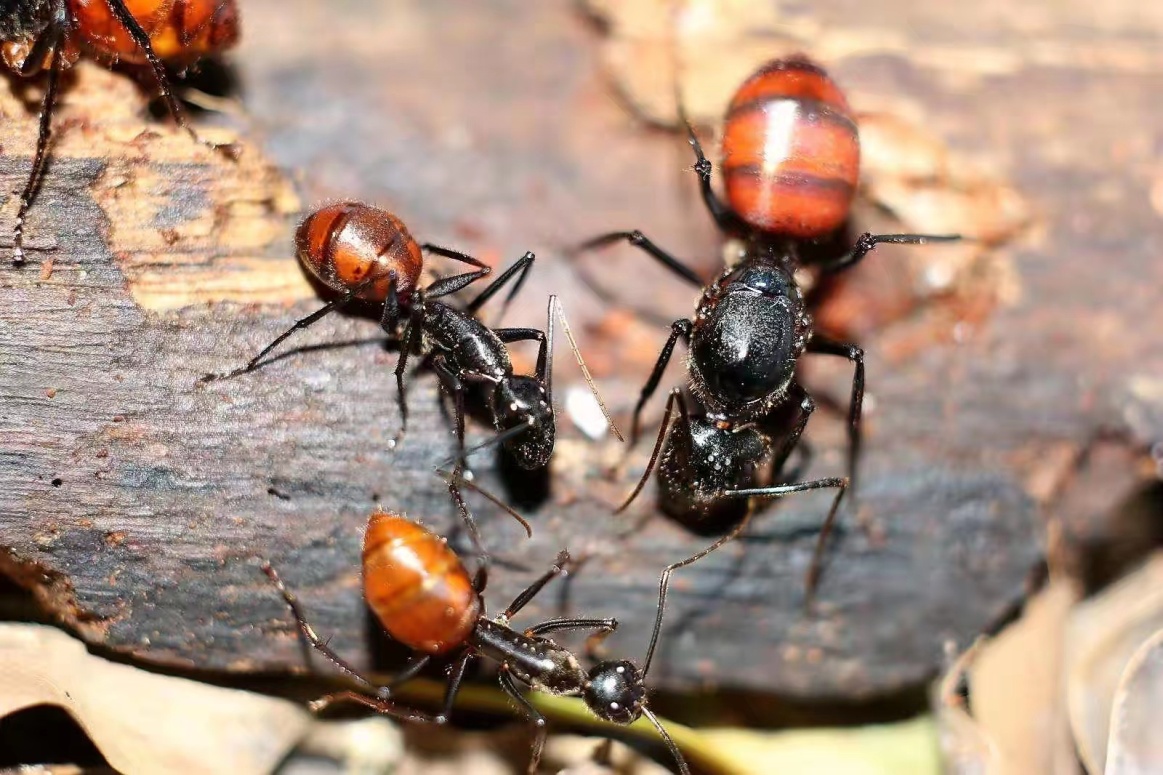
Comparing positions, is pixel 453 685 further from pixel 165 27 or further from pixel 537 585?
pixel 165 27

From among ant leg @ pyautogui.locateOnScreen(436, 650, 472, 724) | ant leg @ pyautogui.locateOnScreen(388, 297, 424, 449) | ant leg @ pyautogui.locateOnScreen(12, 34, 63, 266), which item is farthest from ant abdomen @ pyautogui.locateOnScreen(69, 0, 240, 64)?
ant leg @ pyautogui.locateOnScreen(436, 650, 472, 724)

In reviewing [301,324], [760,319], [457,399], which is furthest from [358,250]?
[760,319]

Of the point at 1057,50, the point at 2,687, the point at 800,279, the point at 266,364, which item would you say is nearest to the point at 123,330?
the point at 266,364

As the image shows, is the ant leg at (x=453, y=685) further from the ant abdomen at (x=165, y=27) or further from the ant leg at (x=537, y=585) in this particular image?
the ant abdomen at (x=165, y=27)

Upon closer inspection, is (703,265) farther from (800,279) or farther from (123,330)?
(123,330)

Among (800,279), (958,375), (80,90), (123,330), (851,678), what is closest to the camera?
(123,330)

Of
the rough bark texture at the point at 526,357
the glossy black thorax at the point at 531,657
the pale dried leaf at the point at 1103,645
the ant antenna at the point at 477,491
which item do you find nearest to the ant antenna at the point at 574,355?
the rough bark texture at the point at 526,357
